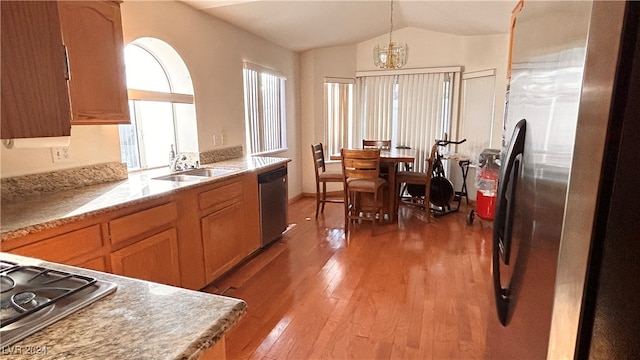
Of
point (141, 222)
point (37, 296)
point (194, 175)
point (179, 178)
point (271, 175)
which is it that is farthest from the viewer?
point (271, 175)

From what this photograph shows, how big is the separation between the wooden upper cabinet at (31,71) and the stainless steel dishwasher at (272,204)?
251 cm

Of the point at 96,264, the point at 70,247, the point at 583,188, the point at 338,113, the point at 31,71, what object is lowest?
the point at 96,264

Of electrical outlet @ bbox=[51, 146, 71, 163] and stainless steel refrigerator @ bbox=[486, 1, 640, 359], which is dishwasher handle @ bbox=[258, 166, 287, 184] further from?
stainless steel refrigerator @ bbox=[486, 1, 640, 359]

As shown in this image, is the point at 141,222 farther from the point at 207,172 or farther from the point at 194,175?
the point at 207,172

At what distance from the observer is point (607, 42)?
44 centimetres

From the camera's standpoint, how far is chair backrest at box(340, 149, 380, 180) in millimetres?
3719

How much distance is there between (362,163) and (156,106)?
2.10 m

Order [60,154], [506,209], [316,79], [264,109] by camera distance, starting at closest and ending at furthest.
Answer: [506,209] → [60,154] → [264,109] → [316,79]

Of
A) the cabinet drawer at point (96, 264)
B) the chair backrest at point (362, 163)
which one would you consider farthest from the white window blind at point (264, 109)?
the cabinet drawer at point (96, 264)

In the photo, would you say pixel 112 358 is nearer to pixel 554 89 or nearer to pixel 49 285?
pixel 49 285

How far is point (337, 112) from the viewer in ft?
19.0

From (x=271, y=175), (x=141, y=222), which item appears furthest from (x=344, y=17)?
(x=141, y=222)

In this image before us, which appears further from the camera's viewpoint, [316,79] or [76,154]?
[316,79]

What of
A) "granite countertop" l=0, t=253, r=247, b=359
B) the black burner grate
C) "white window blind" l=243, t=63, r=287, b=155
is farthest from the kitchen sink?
"granite countertop" l=0, t=253, r=247, b=359
